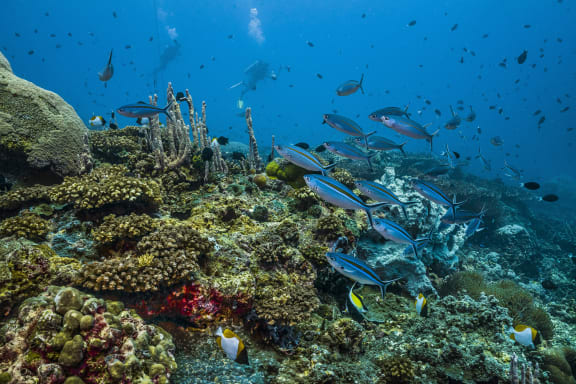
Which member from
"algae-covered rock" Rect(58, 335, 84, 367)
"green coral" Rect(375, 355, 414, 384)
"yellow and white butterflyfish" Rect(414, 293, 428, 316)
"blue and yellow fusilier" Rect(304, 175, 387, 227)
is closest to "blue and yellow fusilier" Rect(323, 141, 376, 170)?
"blue and yellow fusilier" Rect(304, 175, 387, 227)

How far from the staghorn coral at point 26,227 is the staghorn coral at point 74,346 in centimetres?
194

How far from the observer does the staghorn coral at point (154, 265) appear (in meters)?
3.22

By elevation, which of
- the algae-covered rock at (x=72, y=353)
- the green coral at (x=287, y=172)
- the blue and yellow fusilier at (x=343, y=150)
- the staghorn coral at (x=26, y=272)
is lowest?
the algae-covered rock at (x=72, y=353)

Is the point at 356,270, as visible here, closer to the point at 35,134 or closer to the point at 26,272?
the point at 26,272

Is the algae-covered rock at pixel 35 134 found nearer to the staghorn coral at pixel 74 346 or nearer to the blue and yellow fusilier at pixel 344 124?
the staghorn coral at pixel 74 346

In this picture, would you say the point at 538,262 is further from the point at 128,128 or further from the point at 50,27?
the point at 50,27

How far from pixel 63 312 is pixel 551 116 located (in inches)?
6421

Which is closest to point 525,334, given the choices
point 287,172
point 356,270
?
point 356,270

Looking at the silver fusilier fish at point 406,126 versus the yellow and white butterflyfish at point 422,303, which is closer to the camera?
the yellow and white butterflyfish at point 422,303

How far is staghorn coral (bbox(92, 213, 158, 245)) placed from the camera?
4.04 meters

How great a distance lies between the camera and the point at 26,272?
301 centimetres

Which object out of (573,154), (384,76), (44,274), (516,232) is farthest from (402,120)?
(384,76)

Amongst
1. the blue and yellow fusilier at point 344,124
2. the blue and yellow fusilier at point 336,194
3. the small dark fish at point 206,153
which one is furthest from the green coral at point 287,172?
the blue and yellow fusilier at point 336,194

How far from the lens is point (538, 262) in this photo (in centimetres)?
1248
